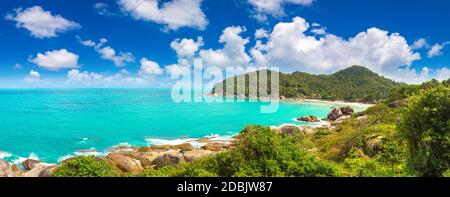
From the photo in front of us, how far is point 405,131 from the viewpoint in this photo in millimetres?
9398

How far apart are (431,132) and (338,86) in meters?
103

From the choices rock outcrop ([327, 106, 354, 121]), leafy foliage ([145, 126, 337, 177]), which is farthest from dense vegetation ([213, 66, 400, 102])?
leafy foliage ([145, 126, 337, 177])

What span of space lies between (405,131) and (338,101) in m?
80.0

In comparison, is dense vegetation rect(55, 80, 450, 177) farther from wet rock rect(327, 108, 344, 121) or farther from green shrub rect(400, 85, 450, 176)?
wet rock rect(327, 108, 344, 121)

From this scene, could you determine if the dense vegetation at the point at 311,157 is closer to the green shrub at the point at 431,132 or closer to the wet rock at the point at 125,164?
the green shrub at the point at 431,132

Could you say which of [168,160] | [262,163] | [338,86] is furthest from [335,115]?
[338,86]

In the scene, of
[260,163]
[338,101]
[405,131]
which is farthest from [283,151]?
[338,101]

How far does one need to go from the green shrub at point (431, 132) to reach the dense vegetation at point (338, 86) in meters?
75.1

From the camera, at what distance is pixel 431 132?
8.13m

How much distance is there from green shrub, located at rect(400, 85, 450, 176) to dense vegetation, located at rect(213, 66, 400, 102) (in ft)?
247

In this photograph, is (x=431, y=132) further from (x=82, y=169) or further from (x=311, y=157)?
(x=82, y=169)

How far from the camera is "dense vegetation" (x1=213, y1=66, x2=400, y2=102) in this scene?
87.0 m
